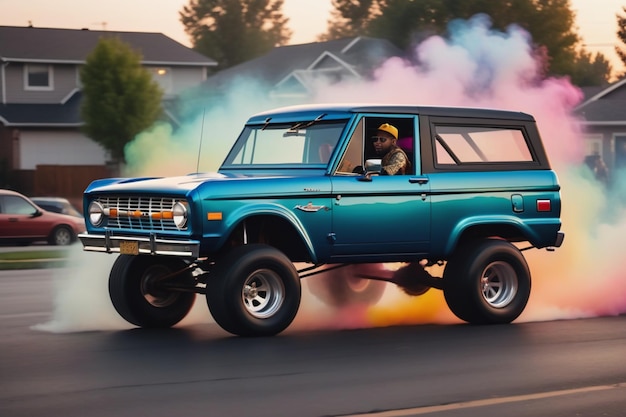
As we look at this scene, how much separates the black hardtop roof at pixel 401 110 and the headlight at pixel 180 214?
2019mm

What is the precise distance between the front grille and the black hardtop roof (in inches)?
78.1

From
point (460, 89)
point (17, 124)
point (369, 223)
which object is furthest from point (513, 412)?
point (17, 124)

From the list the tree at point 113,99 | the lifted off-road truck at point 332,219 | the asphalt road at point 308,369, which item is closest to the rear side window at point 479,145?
the lifted off-road truck at point 332,219

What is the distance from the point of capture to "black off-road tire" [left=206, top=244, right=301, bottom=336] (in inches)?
389

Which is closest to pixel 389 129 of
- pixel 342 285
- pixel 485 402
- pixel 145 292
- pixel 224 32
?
pixel 342 285

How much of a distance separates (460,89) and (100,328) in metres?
6.24

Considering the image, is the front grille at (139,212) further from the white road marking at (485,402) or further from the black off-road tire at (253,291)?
the white road marking at (485,402)

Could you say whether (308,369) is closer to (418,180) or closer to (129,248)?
(129,248)

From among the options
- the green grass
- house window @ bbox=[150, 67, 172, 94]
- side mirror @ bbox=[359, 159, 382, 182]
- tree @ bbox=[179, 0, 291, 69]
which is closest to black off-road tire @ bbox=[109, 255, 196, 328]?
side mirror @ bbox=[359, 159, 382, 182]

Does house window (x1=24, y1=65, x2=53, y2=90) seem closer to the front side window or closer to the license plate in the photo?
the front side window

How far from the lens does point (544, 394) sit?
778 cm

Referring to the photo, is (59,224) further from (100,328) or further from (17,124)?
(17,124)

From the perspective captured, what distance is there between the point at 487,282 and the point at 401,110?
6.14 feet

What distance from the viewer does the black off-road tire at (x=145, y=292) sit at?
35.8ft
